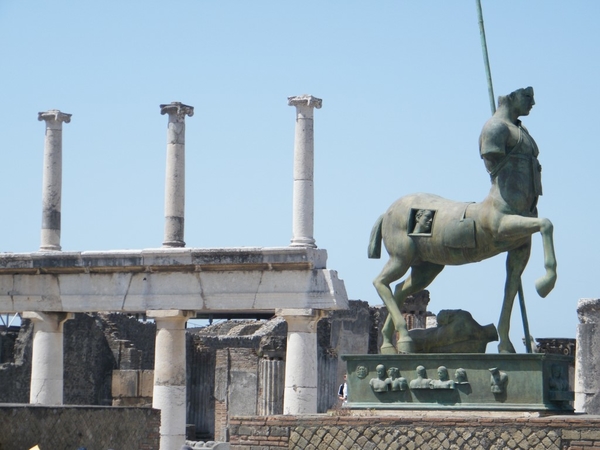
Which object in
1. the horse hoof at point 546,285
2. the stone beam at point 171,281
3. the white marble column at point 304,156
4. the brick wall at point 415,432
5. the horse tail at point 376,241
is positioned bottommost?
the brick wall at point 415,432

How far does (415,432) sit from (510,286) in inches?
57.8

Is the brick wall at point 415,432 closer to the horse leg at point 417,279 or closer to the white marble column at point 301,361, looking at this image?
the horse leg at point 417,279

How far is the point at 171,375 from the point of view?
23891 mm

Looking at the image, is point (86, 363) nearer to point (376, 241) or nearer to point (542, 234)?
point (376, 241)

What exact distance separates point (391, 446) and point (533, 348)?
1557mm

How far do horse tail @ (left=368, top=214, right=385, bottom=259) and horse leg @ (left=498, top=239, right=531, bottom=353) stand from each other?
1.30 metres

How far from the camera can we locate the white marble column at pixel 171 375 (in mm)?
23703

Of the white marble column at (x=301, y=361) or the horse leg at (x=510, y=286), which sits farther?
the white marble column at (x=301, y=361)

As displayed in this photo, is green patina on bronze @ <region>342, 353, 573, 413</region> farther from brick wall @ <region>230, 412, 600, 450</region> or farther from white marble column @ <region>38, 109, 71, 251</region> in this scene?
white marble column @ <region>38, 109, 71, 251</region>

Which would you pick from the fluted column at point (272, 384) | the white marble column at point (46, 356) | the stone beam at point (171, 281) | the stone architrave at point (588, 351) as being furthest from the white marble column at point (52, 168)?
the stone architrave at point (588, 351)

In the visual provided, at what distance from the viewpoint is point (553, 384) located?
12.0 meters

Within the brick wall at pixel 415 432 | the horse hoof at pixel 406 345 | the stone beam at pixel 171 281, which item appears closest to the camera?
the brick wall at pixel 415 432

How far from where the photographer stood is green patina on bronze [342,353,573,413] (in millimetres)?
11812

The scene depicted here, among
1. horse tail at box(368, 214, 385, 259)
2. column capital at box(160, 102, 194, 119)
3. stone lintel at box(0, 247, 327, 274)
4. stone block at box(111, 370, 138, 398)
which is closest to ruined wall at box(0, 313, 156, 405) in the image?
stone block at box(111, 370, 138, 398)
